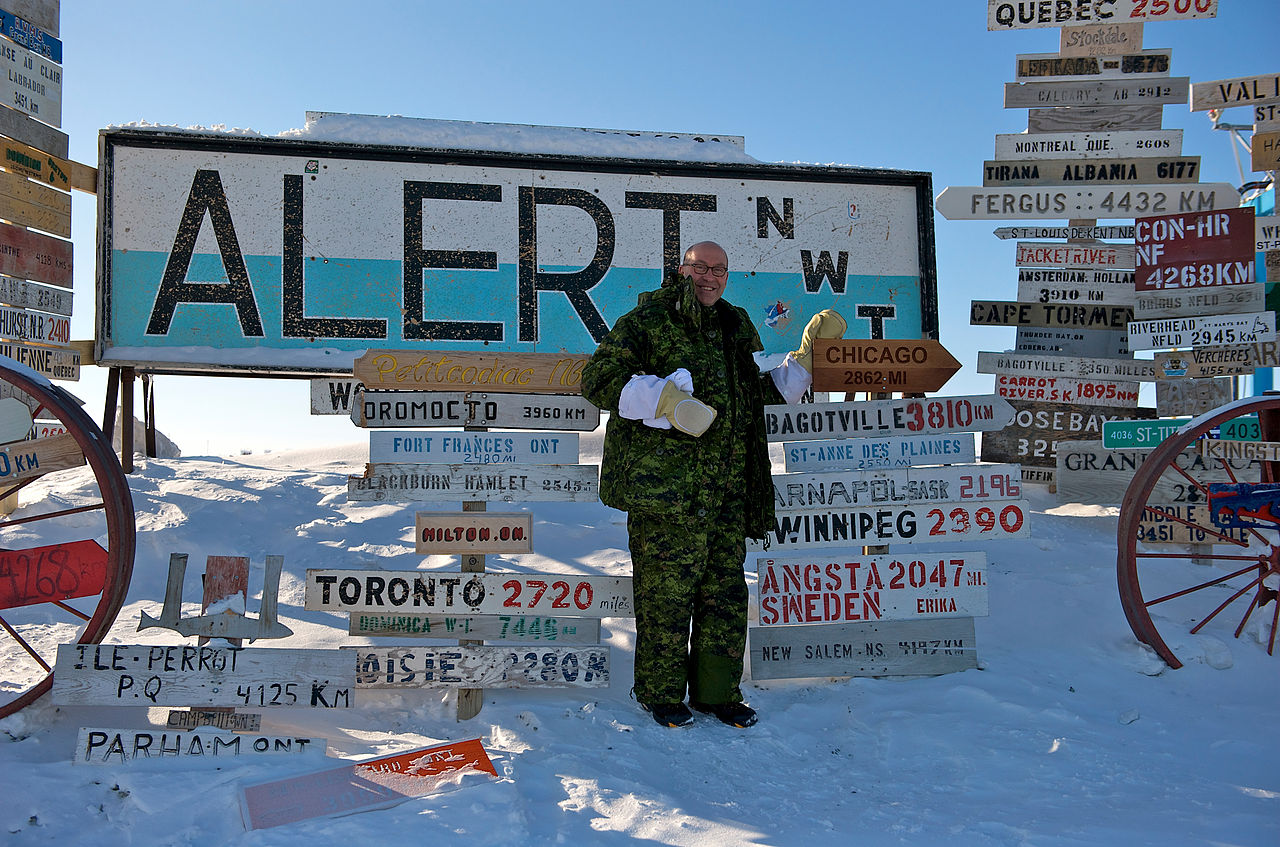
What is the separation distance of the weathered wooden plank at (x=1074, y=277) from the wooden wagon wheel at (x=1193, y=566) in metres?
1.64

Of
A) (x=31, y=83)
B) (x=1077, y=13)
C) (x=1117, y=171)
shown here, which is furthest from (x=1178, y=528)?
(x=31, y=83)

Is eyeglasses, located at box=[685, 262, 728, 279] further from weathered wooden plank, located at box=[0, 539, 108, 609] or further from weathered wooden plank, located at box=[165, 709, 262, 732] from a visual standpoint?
weathered wooden plank, located at box=[0, 539, 108, 609]

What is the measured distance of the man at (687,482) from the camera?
3836mm

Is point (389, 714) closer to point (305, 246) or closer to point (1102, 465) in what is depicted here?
point (305, 246)

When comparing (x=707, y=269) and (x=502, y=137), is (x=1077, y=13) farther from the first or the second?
(x=707, y=269)

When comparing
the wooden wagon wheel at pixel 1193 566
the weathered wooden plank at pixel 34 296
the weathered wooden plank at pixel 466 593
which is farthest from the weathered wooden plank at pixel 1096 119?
the weathered wooden plank at pixel 34 296

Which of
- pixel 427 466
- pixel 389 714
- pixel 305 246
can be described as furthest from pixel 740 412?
pixel 305 246

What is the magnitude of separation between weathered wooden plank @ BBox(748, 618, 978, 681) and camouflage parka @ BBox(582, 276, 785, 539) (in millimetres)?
648

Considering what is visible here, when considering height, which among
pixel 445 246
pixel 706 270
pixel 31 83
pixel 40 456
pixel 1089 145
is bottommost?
pixel 40 456

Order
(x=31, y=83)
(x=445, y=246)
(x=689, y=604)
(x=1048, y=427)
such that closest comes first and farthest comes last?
(x=689, y=604), (x=31, y=83), (x=1048, y=427), (x=445, y=246)

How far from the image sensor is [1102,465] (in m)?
6.79

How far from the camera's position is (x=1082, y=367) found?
7117mm

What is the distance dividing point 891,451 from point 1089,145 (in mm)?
3932

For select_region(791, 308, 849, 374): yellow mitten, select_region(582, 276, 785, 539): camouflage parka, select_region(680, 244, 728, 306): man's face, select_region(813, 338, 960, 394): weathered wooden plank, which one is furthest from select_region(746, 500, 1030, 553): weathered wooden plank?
select_region(680, 244, 728, 306): man's face
